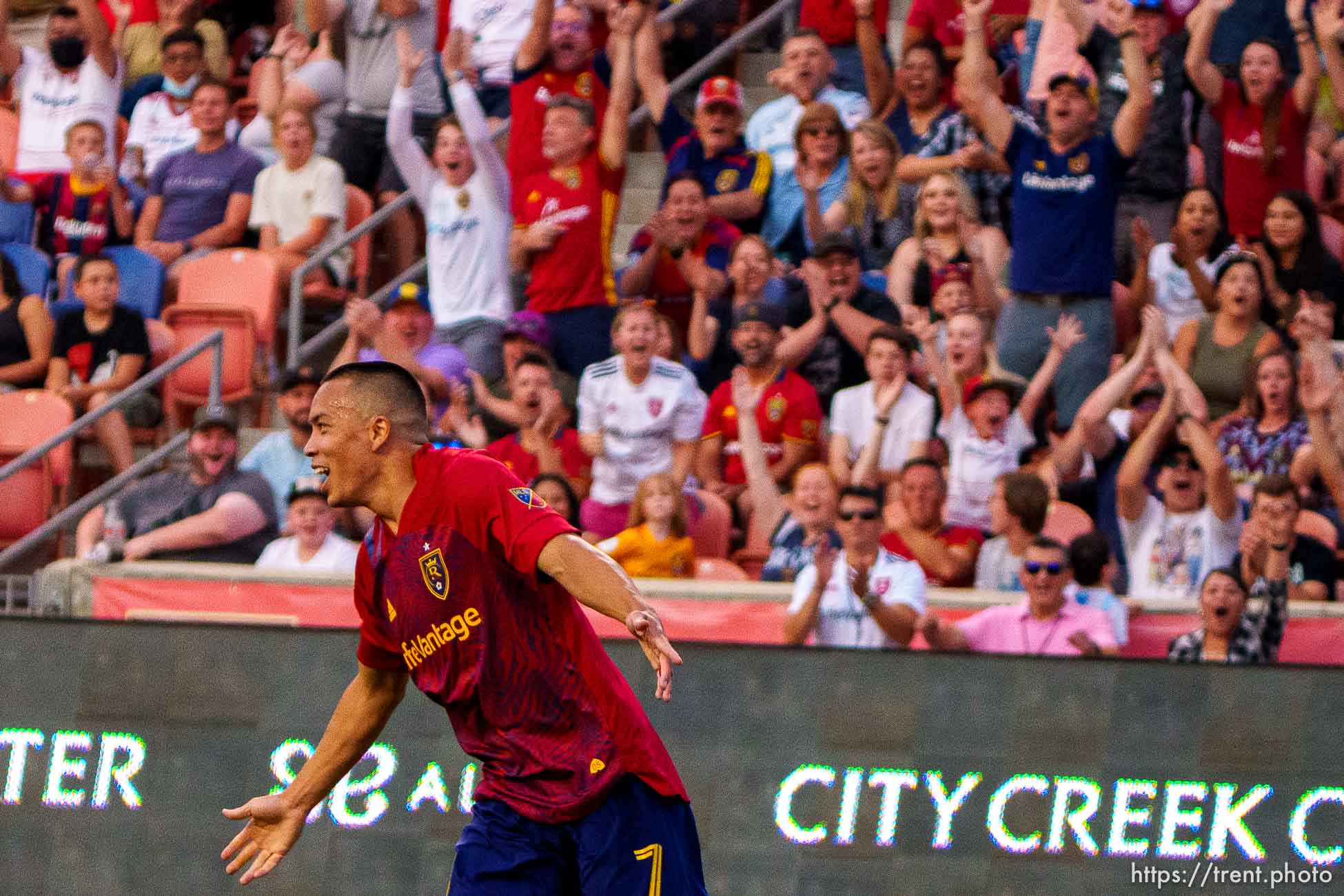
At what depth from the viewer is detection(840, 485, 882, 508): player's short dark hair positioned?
8789 mm

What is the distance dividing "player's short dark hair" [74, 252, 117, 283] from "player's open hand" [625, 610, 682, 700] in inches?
329

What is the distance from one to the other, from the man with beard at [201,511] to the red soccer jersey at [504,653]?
559 cm

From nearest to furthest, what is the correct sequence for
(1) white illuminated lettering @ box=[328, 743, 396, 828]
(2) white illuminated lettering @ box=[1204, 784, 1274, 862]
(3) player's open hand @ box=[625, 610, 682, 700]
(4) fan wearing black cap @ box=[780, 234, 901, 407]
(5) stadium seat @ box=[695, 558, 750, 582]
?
(3) player's open hand @ box=[625, 610, 682, 700], (2) white illuminated lettering @ box=[1204, 784, 1274, 862], (1) white illuminated lettering @ box=[328, 743, 396, 828], (5) stadium seat @ box=[695, 558, 750, 582], (4) fan wearing black cap @ box=[780, 234, 901, 407]

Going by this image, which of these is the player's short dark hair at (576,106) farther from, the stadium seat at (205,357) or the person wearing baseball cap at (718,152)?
the stadium seat at (205,357)

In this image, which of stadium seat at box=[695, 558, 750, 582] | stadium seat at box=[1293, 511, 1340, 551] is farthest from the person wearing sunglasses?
stadium seat at box=[1293, 511, 1340, 551]

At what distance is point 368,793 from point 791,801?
1481 mm

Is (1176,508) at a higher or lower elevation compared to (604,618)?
higher

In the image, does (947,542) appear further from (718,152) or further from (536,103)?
(536,103)

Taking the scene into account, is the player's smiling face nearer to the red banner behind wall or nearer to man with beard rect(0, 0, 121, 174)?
the red banner behind wall

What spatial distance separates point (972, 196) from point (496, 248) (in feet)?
8.48

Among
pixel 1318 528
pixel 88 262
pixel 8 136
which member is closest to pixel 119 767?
pixel 1318 528

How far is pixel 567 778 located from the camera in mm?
4902

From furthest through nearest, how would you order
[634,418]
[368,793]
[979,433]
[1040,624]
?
[634,418] → [979,433] → [1040,624] → [368,793]

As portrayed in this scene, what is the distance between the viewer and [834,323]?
10.4 m
